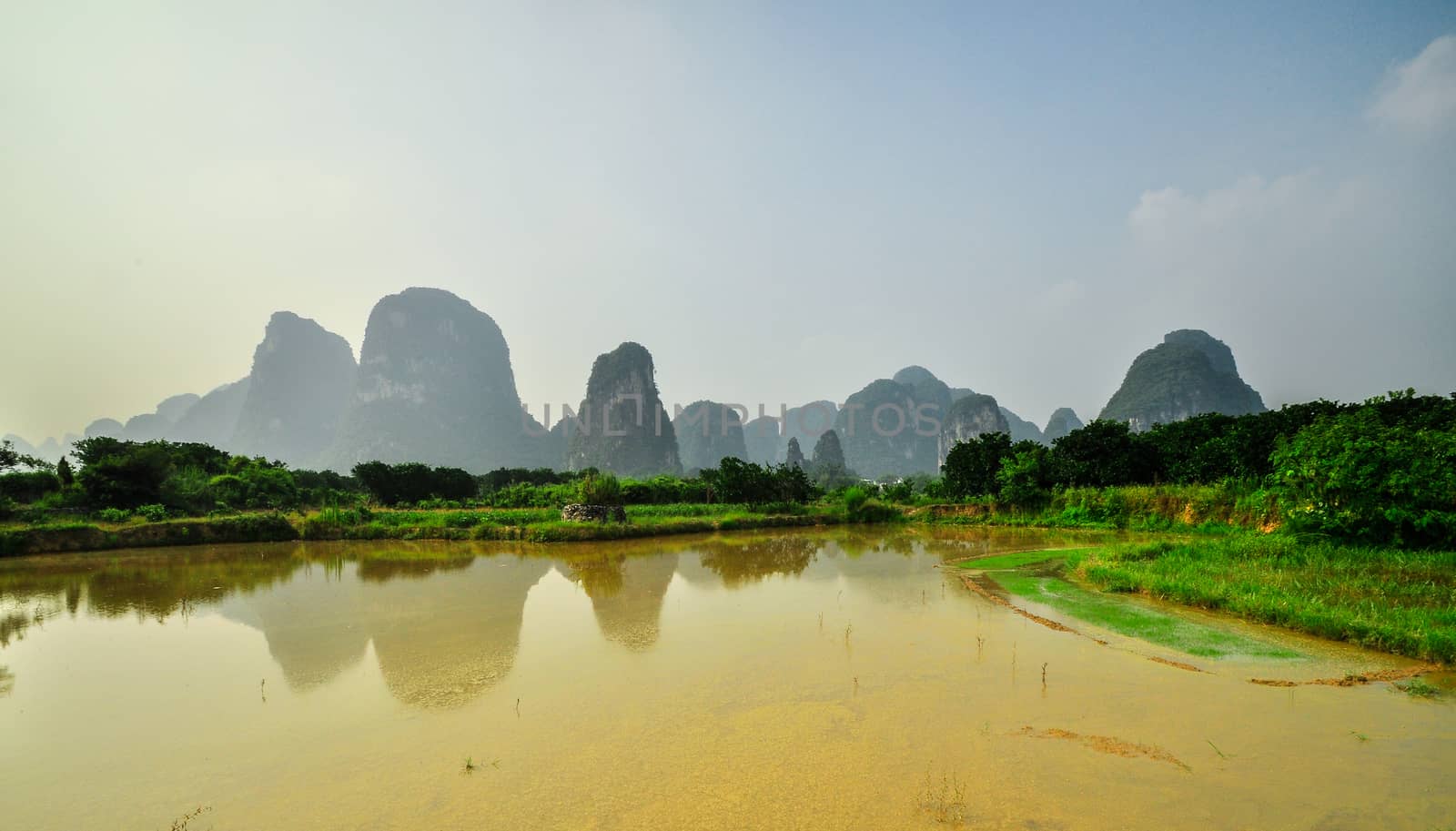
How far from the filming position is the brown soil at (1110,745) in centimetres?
384

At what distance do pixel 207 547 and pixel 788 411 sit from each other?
14593cm

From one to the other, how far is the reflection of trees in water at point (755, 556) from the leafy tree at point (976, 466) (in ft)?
39.5

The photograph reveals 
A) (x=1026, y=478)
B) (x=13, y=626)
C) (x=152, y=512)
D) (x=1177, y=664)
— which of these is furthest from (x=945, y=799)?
(x=152, y=512)

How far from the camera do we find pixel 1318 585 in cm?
766

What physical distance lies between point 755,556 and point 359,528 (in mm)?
12742

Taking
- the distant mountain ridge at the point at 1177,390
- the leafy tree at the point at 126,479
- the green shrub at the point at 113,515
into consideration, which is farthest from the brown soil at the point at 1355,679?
the distant mountain ridge at the point at 1177,390

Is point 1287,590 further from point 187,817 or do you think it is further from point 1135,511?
point 1135,511

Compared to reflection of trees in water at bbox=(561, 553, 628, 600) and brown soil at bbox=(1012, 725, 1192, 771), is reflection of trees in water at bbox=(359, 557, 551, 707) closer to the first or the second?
reflection of trees in water at bbox=(561, 553, 628, 600)

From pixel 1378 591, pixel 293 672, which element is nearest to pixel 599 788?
pixel 293 672

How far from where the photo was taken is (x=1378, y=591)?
23.4 feet

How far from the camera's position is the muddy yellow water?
11.1ft

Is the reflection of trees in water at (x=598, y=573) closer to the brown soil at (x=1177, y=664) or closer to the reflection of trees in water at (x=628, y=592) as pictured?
the reflection of trees in water at (x=628, y=592)

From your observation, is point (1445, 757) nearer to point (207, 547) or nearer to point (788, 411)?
point (207, 547)

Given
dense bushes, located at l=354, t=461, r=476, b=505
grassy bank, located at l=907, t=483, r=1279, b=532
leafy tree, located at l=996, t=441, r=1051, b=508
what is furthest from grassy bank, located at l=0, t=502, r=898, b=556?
leafy tree, located at l=996, t=441, r=1051, b=508
